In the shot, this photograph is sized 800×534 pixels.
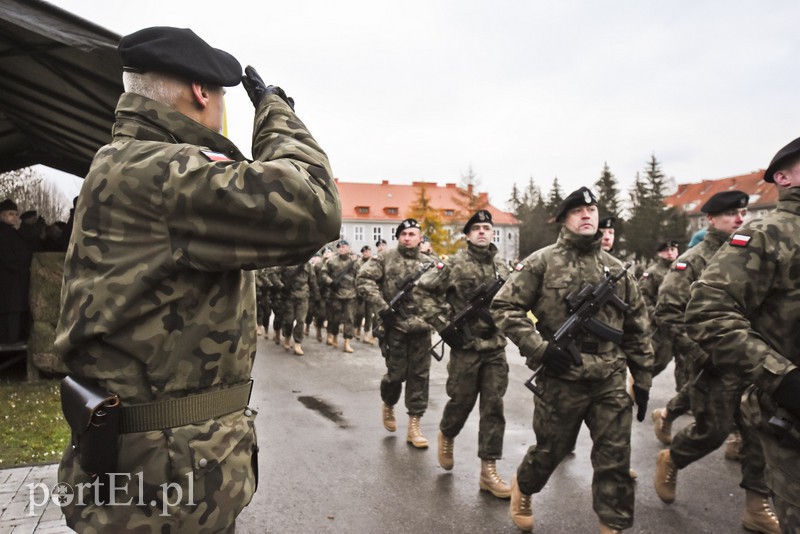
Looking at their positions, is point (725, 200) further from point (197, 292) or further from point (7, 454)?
point (7, 454)

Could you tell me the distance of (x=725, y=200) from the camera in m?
5.23

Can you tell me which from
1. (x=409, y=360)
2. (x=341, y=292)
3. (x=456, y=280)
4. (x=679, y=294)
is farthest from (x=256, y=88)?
(x=341, y=292)

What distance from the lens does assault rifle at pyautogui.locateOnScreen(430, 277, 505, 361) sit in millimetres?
5375

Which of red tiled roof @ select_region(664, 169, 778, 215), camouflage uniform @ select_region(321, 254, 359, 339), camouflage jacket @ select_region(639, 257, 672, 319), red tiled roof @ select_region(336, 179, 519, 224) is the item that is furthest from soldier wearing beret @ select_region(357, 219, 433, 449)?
red tiled roof @ select_region(336, 179, 519, 224)

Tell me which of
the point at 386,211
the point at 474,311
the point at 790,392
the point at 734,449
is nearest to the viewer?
the point at 790,392

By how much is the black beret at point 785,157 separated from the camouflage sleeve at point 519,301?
1620 mm

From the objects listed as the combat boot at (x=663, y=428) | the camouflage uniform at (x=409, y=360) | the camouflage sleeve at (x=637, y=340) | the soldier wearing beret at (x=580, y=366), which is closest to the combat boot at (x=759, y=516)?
the soldier wearing beret at (x=580, y=366)

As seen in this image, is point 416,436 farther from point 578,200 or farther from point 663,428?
point 578,200

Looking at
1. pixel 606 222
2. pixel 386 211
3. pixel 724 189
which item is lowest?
pixel 606 222

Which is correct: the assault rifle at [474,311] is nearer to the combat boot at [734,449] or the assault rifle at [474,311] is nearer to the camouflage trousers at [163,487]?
the combat boot at [734,449]

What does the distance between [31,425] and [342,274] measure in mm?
8183

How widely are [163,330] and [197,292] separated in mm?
154

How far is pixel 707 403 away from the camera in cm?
455

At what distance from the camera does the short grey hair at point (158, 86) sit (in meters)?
1.89
